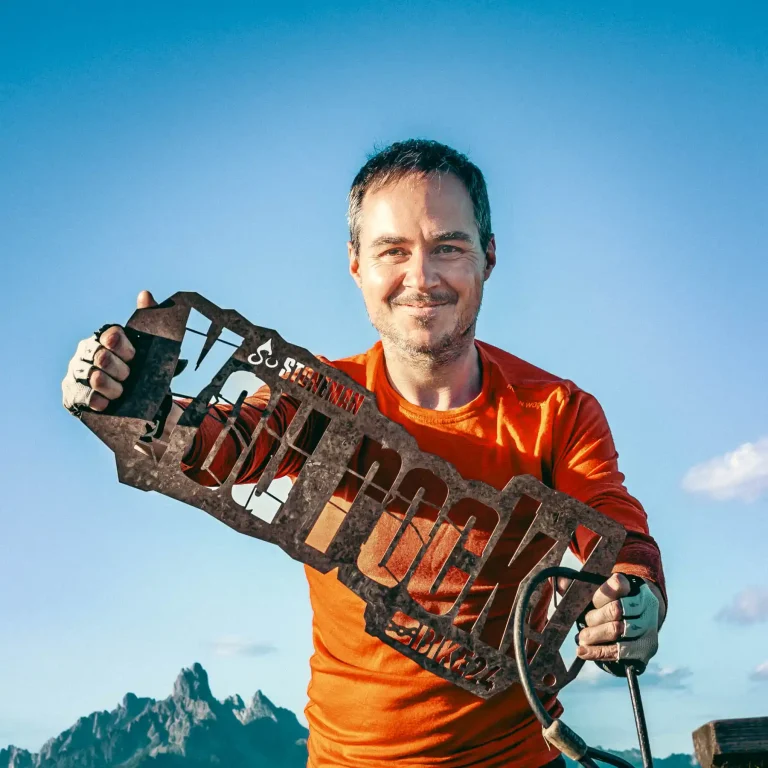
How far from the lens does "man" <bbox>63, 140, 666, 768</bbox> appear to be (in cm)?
358

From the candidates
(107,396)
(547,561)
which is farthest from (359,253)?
(547,561)

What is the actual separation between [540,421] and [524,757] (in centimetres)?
152

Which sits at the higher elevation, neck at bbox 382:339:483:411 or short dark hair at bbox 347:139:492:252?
short dark hair at bbox 347:139:492:252

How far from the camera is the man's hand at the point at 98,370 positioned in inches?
123

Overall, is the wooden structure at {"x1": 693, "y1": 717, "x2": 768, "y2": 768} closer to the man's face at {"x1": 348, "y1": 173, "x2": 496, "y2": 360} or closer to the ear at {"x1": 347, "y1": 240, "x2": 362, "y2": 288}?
the man's face at {"x1": 348, "y1": 173, "x2": 496, "y2": 360}

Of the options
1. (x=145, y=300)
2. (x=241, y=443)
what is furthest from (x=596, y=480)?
(x=145, y=300)

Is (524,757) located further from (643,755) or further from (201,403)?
(201,403)

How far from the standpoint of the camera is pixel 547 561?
325 centimetres

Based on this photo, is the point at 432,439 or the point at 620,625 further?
the point at 432,439

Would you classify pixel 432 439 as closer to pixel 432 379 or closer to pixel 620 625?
pixel 432 379

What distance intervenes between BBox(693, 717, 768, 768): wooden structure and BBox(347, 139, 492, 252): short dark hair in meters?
2.59

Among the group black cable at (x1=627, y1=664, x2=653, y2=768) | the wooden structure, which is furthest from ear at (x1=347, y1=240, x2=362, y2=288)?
the wooden structure

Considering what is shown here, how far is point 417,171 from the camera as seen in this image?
13.3 feet

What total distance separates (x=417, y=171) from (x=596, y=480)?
172cm
